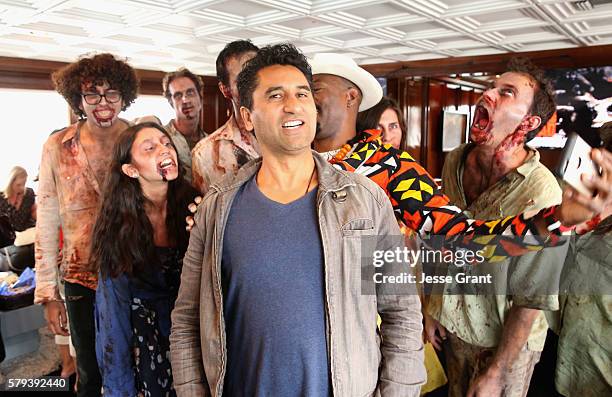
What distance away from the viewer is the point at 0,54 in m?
7.30

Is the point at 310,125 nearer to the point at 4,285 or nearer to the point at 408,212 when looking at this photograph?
the point at 408,212

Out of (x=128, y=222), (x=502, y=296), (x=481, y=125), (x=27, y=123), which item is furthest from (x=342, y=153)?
(x=27, y=123)

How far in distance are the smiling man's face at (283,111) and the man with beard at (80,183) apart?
1238 mm

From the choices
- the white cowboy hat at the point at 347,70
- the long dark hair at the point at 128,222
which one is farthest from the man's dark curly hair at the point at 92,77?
the white cowboy hat at the point at 347,70

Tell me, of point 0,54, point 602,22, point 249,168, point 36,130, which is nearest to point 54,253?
point 249,168

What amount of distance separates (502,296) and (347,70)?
3.54ft

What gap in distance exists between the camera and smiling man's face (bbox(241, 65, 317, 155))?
4.40 ft

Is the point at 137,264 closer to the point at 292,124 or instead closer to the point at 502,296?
the point at 292,124

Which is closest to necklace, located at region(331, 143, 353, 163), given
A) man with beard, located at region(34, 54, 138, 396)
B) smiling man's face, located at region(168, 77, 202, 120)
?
man with beard, located at region(34, 54, 138, 396)

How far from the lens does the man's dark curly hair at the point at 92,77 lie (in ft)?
7.59

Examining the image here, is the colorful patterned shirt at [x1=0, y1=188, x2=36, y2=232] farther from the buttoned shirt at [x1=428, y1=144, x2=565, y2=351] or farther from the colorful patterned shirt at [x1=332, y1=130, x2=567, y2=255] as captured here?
the buttoned shirt at [x1=428, y1=144, x2=565, y2=351]

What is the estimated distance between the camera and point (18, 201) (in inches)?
171

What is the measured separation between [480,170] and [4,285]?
12.9 feet

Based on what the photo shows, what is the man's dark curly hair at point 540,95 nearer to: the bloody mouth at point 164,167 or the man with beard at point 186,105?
the bloody mouth at point 164,167
